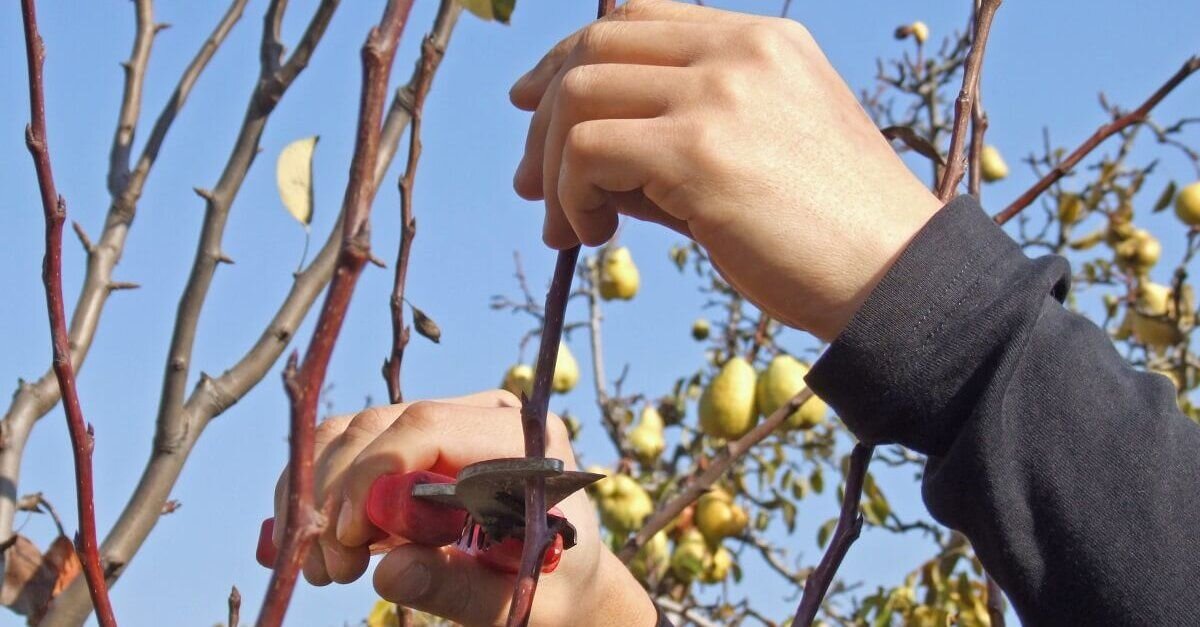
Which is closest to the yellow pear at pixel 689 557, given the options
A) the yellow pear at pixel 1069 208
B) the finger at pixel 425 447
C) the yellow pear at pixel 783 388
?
the yellow pear at pixel 783 388

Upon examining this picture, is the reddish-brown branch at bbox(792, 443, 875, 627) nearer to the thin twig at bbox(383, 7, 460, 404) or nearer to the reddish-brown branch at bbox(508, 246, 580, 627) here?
the reddish-brown branch at bbox(508, 246, 580, 627)

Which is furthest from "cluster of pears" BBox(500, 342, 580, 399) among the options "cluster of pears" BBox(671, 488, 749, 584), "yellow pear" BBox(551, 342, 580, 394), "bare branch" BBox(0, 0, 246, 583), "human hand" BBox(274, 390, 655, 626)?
"human hand" BBox(274, 390, 655, 626)

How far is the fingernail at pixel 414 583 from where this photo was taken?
0.84m

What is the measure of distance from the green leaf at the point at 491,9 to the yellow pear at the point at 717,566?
298cm

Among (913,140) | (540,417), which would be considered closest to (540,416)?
(540,417)

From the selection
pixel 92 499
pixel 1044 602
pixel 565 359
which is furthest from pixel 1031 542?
pixel 565 359

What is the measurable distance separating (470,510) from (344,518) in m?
0.13

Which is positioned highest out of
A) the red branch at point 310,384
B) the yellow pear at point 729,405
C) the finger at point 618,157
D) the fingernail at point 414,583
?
the yellow pear at point 729,405

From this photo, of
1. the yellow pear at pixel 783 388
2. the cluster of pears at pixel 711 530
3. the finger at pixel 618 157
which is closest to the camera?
the finger at pixel 618 157

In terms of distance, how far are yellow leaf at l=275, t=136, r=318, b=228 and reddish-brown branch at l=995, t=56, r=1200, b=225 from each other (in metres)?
0.67

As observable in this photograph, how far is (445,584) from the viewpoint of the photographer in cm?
88

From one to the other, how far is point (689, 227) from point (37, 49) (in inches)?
18.5

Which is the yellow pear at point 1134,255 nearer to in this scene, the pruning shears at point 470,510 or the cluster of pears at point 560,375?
the cluster of pears at point 560,375

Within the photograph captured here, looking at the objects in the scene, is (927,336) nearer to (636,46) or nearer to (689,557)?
(636,46)
